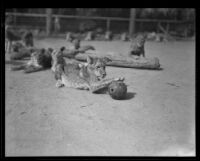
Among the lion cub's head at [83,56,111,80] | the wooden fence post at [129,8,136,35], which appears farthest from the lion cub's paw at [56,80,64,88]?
the wooden fence post at [129,8,136,35]

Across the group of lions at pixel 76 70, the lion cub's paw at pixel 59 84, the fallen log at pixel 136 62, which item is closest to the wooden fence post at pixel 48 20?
the group of lions at pixel 76 70

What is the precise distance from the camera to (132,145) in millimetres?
4281

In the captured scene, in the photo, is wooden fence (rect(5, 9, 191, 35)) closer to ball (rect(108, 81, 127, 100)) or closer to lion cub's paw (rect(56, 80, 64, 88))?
lion cub's paw (rect(56, 80, 64, 88))

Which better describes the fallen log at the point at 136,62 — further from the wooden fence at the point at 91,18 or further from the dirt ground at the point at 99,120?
the wooden fence at the point at 91,18

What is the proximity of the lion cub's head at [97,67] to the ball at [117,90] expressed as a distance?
18.1 inches

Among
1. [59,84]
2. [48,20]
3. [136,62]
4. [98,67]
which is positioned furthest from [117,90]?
[48,20]

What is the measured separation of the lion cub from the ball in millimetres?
176

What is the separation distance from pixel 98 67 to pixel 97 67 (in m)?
0.03

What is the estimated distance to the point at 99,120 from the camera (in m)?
5.13

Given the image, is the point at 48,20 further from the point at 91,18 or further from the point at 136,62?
the point at 136,62

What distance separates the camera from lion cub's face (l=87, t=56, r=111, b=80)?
20.9ft

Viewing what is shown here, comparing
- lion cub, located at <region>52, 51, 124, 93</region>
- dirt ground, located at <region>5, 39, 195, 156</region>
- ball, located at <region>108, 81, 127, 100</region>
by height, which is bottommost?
dirt ground, located at <region>5, 39, 195, 156</region>
